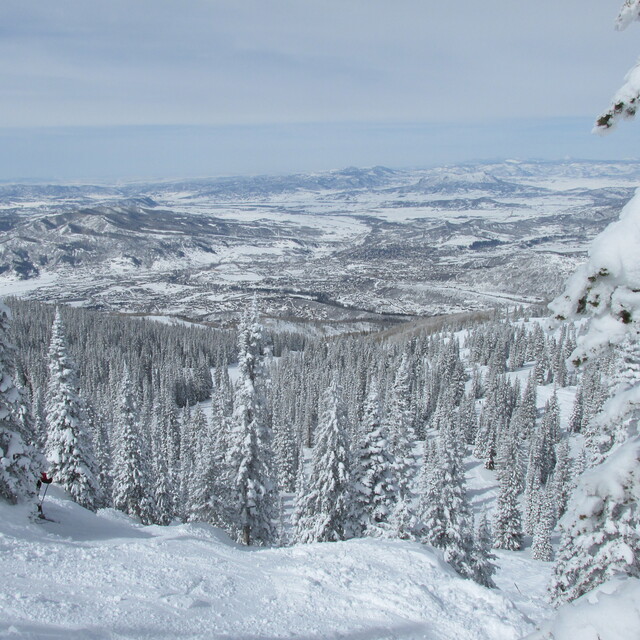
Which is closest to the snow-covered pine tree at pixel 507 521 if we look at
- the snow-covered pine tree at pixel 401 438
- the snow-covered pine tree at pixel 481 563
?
the snow-covered pine tree at pixel 401 438

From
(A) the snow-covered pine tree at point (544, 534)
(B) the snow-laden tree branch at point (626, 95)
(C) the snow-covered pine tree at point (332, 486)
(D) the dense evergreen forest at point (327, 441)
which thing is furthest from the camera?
(A) the snow-covered pine tree at point (544, 534)

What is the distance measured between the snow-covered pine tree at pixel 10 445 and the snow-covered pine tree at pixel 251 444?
9261 mm

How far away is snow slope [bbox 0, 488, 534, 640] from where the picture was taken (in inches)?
376

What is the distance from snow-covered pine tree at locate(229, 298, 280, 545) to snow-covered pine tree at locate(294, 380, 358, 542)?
2.40 m

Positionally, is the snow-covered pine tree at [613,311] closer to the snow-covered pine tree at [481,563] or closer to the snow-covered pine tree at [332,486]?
the snow-covered pine tree at [332,486]

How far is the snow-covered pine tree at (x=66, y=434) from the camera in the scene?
85.7 ft

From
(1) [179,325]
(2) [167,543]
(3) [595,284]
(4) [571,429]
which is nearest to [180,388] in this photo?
(1) [179,325]

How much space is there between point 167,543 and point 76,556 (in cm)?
290

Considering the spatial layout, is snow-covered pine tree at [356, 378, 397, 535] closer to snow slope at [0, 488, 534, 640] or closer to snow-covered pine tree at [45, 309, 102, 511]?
snow slope at [0, 488, 534, 640]

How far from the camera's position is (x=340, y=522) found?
25.2 metres

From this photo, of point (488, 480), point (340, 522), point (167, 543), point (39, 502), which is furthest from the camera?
point (488, 480)

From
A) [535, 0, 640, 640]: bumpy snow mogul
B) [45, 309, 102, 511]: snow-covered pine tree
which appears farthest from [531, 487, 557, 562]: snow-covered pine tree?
[535, 0, 640, 640]: bumpy snow mogul

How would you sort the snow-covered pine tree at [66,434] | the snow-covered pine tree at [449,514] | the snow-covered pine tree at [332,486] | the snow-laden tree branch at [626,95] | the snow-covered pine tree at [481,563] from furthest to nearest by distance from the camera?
the snow-covered pine tree at [66,434] → the snow-covered pine tree at [481,563] → the snow-covered pine tree at [449,514] → the snow-covered pine tree at [332,486] → the snow-laden tree branch at [626,95]

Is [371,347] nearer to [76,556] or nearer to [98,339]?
Answer: [98,339]
